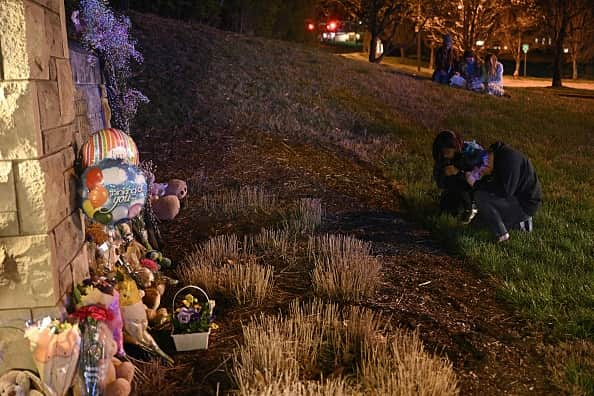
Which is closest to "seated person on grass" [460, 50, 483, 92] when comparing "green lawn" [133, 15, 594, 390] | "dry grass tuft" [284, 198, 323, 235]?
"green lawn" [133, 15, 594, 390]

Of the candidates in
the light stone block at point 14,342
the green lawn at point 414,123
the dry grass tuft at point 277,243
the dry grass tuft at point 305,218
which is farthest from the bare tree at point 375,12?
the light stone block at point 14,342

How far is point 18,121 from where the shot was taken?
119 inches

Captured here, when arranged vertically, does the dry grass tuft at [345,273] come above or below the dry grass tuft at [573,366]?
above

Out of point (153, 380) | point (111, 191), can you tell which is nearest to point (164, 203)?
point (111, 191)

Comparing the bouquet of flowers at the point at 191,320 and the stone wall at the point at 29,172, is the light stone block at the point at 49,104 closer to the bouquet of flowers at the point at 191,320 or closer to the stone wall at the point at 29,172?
the stone wall at the point at 29,172

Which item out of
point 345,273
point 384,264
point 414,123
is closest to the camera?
point 345,273

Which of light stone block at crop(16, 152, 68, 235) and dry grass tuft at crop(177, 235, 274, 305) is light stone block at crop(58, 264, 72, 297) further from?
dry grass tuft at crop(177, 235, 274, 305)

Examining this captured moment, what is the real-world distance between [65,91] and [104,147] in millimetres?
408

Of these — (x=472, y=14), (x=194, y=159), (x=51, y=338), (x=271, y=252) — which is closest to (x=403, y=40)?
(x=472, y=14)

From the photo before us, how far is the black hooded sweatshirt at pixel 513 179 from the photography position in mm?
6168

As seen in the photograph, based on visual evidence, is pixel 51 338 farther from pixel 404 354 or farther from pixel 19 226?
pixel 404 354

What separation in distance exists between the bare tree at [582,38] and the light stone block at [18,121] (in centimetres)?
3723

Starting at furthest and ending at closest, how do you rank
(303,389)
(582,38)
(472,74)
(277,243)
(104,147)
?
1. (582,38)
2. (472,74)
3. (277,243)
4. (104,147)
5. (303,389)

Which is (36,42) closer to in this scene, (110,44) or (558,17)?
(110,44)
